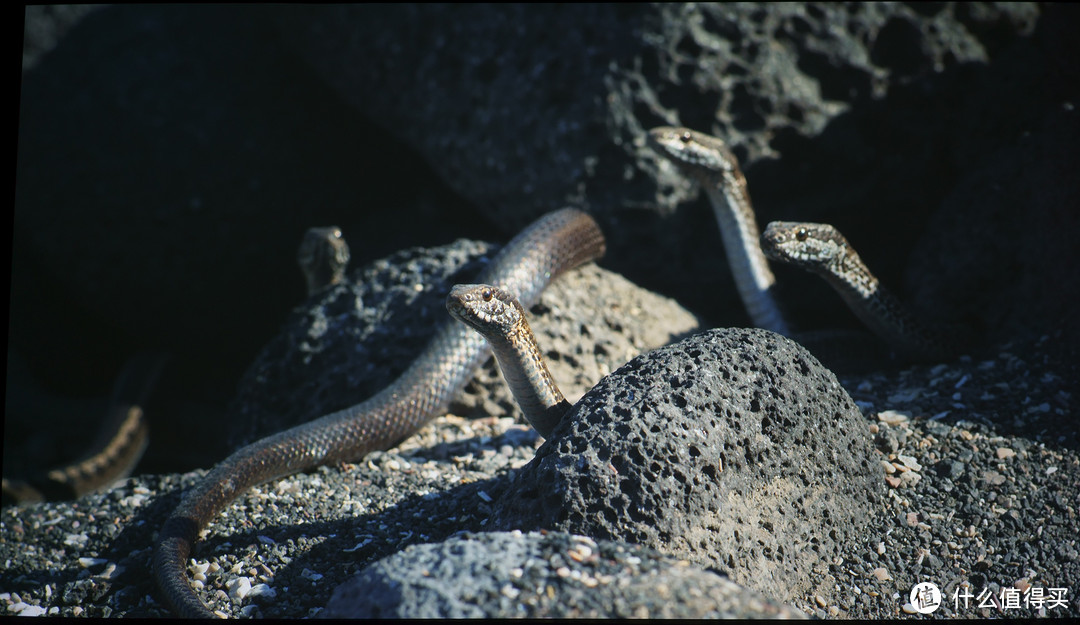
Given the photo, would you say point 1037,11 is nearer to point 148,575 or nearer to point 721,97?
point 721,97

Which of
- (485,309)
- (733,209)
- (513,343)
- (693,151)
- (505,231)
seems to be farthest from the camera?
(505,231)

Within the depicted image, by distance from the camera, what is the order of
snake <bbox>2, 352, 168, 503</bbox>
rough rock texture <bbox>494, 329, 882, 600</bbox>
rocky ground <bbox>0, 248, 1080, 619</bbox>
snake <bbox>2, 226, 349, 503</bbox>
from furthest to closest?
snake <bbox>2, 352, 168, 503</bbox> → snake <bbox>2, 226, 349, 503</bbox> → rocky ground <bbox>0, 248, 1080, 619</bbox> → rough rock texture <bbox>494, 329, 882, 600</bbox>

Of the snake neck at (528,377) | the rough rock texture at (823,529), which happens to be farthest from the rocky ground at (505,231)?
the snake neck at (528,377)

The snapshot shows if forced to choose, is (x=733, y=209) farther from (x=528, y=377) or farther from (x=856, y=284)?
(x=528, y=377)

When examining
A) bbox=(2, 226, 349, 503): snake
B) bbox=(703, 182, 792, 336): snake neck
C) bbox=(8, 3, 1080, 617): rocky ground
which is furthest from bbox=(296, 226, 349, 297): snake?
bbox=(703, 182, 792, 336): snake neck

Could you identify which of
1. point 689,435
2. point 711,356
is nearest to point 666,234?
point 711,356

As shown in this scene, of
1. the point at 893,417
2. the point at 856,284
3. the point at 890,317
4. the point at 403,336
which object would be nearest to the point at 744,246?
the point at 856,284

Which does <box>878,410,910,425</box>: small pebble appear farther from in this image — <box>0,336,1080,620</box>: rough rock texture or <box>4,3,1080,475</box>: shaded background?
<box>4,3,1080,475</box>: shaded background
